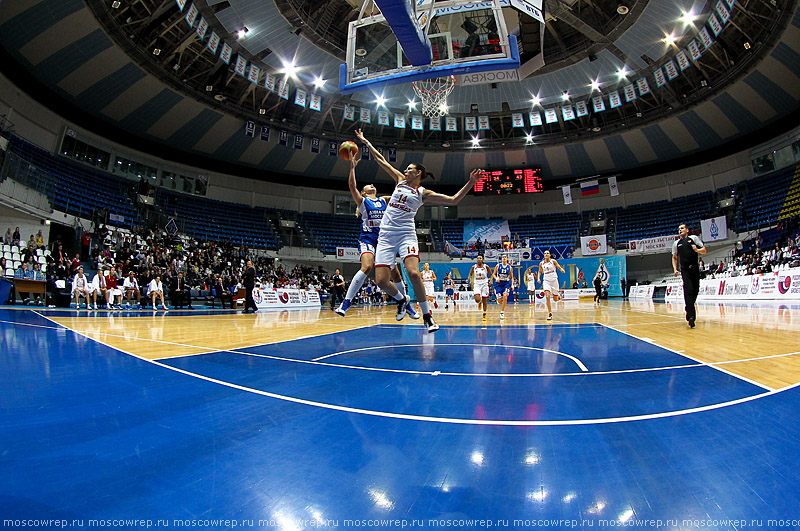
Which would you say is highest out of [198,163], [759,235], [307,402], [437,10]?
[198,163]

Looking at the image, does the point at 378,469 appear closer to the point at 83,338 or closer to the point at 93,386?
the point at 93,386

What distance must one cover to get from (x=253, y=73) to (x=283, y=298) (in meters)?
13.5

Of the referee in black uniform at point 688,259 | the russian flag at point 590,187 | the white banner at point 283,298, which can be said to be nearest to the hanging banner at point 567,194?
the russian flag at point 590,187

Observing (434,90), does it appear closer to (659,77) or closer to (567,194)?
(659,77)

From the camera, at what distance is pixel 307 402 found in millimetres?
2209

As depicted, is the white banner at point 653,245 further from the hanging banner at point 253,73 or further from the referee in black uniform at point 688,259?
the hanging banner at point 253,73

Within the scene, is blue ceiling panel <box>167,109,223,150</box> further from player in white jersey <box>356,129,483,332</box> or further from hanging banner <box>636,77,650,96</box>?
hanging banner <box>636,77,650,96</box>

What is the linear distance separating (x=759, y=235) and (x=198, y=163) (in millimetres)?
39862

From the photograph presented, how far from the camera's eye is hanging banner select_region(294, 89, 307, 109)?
84.2 feet

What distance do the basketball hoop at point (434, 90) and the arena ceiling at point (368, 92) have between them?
4930mm

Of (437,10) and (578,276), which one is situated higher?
(437,10)

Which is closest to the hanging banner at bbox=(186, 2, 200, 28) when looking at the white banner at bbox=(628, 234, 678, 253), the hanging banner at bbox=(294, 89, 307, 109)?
the hanging banner at bbox=(294, 89, 307, 109)

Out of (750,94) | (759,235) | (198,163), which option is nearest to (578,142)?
(750,94)

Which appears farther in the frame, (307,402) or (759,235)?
(759,235)
